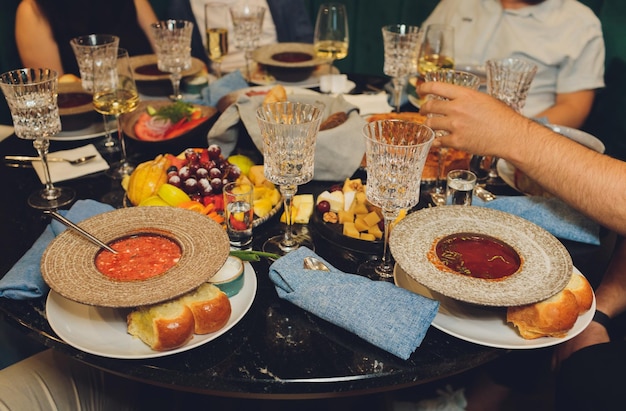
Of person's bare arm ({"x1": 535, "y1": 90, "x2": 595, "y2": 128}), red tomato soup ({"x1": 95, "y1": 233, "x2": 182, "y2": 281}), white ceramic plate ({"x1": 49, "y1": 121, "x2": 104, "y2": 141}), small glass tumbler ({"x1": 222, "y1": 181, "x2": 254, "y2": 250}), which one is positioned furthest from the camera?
person's bare arm ({"x1": 535, "y1": 90, "x2": 595, "y2": 128})

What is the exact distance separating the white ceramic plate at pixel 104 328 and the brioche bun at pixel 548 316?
21.8 inches

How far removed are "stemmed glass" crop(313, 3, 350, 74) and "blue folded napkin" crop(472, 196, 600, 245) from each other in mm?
1113

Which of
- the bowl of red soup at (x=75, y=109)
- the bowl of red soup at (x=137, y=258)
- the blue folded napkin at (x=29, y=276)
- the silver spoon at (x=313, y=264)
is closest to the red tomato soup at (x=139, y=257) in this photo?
the bowl of red soup at (x=137, y=258)

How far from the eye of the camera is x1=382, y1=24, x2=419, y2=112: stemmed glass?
204cm

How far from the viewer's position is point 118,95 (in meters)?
1.82

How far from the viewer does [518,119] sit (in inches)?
62.2

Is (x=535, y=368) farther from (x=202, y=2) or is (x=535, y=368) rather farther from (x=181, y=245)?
(x=202, y=2)

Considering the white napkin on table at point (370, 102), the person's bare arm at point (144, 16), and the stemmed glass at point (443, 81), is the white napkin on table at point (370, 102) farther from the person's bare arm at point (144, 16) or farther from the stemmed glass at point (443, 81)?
the person's bare arm at point (144, 16)

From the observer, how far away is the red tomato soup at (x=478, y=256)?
1234mm

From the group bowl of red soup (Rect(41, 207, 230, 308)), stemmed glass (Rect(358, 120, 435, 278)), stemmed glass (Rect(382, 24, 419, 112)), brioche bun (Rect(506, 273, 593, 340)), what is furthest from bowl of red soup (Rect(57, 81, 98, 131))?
brioche bun (Rect(506, 273, 593, 340))

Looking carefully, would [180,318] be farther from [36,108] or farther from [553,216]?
[553,216]

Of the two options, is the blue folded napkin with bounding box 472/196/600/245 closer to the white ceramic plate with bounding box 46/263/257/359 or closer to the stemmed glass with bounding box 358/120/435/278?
the stemmed glass with bounding box 358/120/435/278

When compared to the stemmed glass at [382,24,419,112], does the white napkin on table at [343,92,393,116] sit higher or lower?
lower

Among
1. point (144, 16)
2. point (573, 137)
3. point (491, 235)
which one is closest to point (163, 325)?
point (491, 235)
